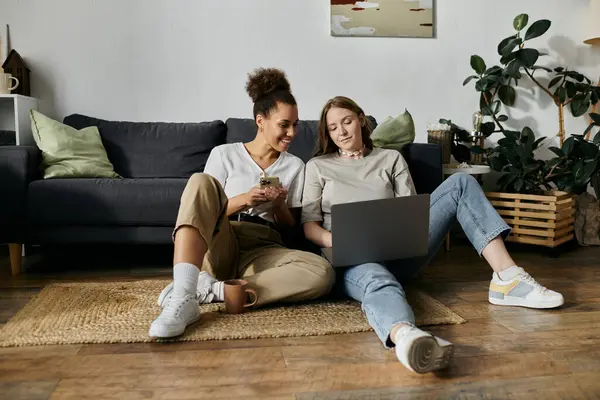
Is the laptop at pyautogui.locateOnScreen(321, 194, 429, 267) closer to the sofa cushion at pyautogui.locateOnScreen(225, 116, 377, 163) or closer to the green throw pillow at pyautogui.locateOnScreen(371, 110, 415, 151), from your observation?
the green throw pillow at pyautogui.locateOnScreen(371, 110, 415, 151)

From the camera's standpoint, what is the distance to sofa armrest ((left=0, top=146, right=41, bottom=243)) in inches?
109

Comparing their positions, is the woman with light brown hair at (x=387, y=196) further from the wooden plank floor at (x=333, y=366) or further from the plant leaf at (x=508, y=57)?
the plant leaf at (x=508, y=57)

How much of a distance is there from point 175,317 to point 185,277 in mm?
124

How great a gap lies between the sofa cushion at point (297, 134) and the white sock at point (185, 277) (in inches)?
56.8

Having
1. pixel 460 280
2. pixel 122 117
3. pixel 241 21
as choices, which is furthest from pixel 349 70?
pixel 460 280

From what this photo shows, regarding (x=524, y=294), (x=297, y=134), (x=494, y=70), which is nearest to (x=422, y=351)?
(x=524, y=294)

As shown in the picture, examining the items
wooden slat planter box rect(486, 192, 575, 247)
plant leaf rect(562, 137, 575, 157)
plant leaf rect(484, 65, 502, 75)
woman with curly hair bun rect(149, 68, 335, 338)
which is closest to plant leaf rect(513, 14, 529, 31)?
plant leaf rect(484, 65, 502, 75)

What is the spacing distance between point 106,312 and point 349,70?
2330 millimetres

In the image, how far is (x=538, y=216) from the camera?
3.31 meters

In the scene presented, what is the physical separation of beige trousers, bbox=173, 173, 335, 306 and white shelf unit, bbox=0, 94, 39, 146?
5.76 feet

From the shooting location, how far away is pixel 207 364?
5.36ft

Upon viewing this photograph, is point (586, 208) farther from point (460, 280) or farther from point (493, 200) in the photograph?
point (460, 280)

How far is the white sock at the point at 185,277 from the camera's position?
1844 mm

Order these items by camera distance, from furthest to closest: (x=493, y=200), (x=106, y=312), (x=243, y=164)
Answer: (x=493, y=200) < (x=243, y=164) < (x=106, y=312)
